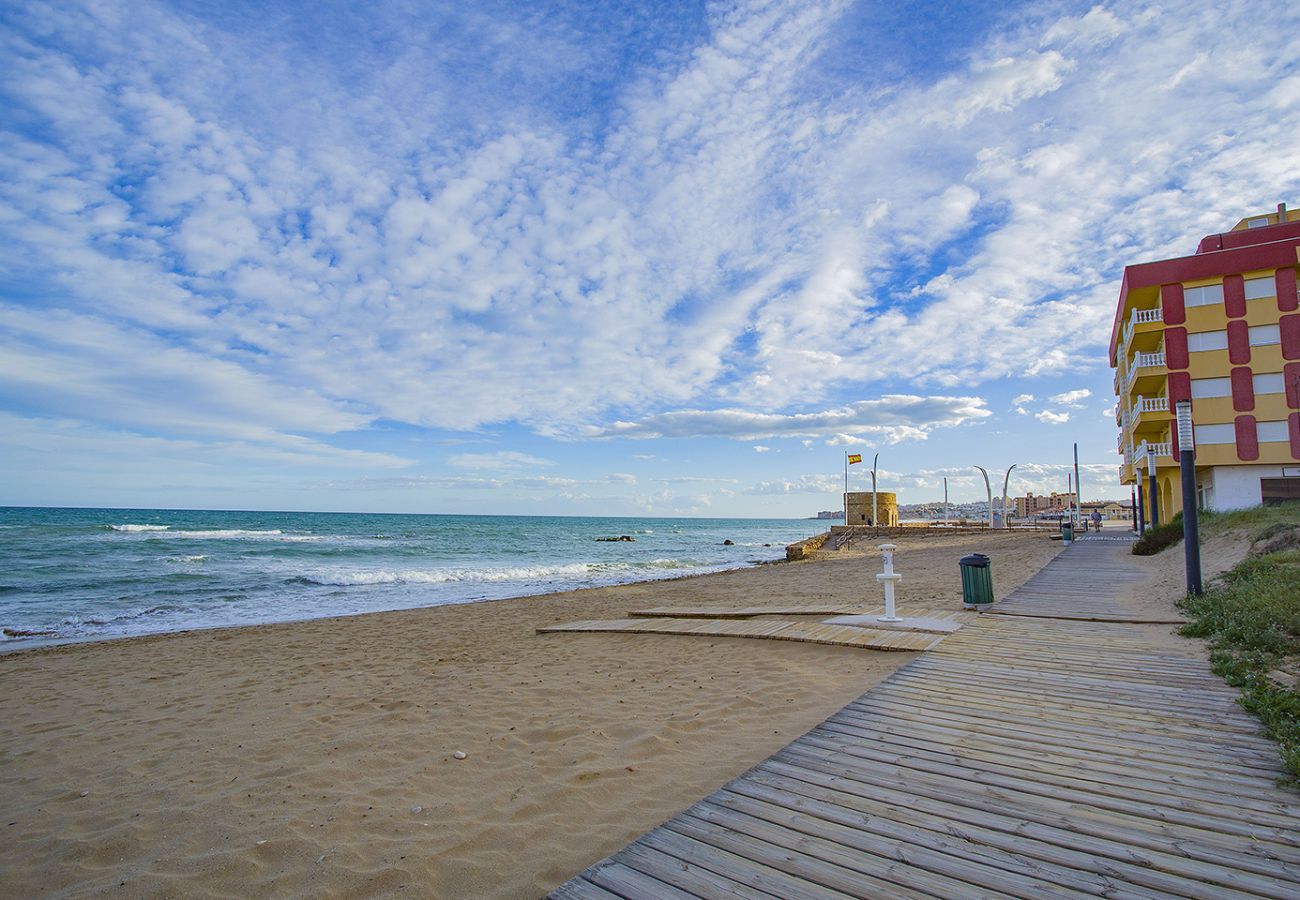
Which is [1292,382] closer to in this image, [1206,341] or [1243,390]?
[1243,390]

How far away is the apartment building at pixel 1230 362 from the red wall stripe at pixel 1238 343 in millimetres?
32

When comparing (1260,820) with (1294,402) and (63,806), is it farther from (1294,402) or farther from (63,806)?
(1294,402)

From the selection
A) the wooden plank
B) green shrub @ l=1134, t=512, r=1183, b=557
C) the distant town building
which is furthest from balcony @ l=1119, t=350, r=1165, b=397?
the distant town building

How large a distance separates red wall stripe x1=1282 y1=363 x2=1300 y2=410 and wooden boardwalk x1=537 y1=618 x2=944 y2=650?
94.5ft

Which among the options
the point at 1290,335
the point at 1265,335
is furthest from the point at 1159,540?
the point at 1290,335

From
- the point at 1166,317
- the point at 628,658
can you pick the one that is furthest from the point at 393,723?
the point at 1166,317

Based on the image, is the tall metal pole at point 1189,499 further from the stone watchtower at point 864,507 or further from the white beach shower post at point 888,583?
the stone watchtower at point 864,507

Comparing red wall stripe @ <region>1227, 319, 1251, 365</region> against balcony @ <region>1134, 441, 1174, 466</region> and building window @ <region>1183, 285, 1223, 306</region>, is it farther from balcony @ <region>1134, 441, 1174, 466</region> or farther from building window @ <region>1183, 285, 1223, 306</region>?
balcony @ <region>1134, 441, 1174, 466</region>

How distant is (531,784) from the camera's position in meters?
4.85

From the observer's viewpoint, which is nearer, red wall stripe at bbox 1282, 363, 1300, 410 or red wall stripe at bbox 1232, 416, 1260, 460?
red wall stripe at bbox 1282, 363, 1300, 410

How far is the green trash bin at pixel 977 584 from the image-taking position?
34.9 ft

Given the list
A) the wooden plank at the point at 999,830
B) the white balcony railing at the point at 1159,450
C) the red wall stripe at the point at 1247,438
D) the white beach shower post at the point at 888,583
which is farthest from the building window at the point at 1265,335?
the wooden plank at the point at 999,830

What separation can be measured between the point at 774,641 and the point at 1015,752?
17.2ft

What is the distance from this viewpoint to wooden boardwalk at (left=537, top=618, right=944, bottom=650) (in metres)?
8.12
